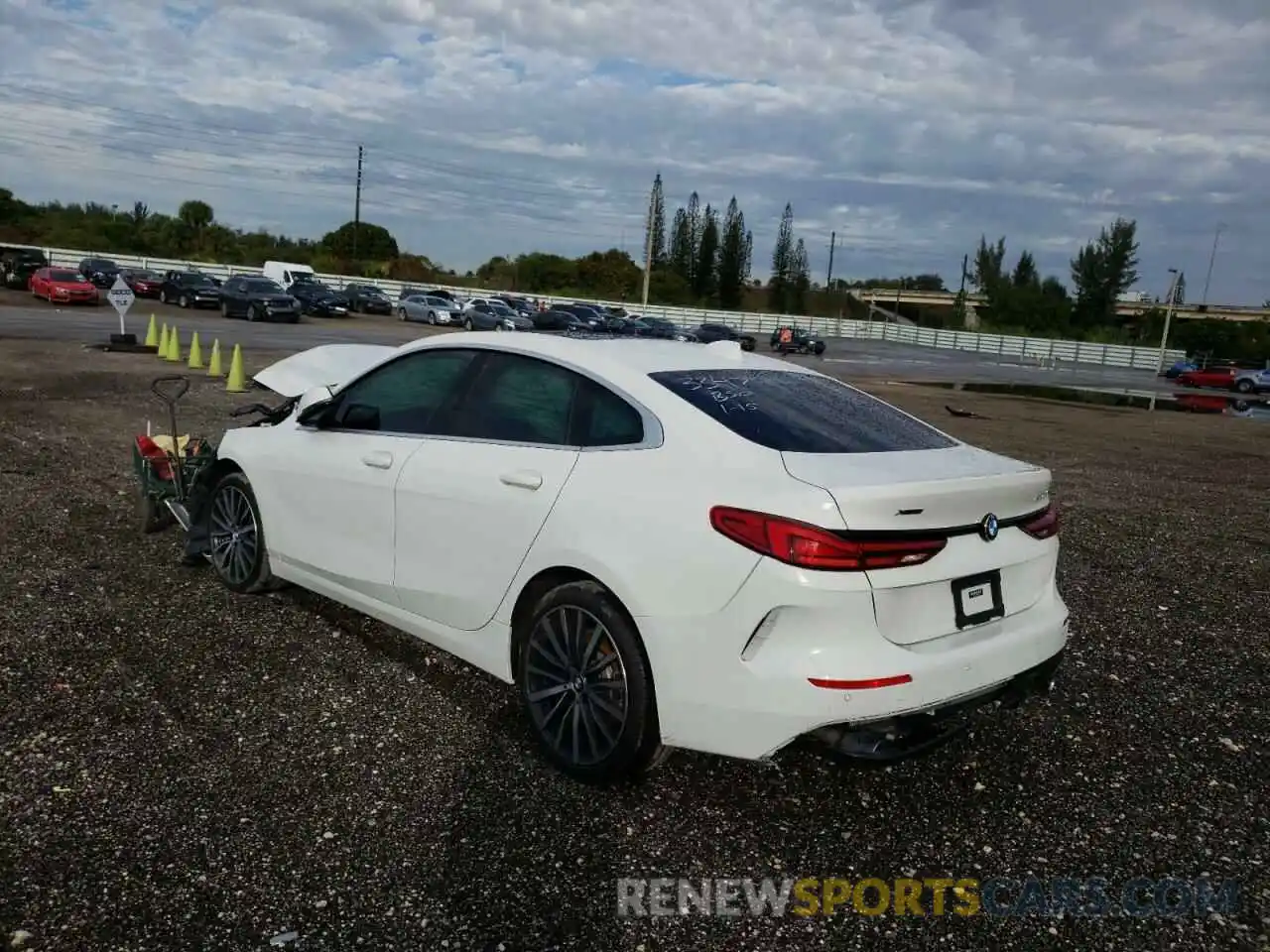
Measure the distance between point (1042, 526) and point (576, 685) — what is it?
177 cm

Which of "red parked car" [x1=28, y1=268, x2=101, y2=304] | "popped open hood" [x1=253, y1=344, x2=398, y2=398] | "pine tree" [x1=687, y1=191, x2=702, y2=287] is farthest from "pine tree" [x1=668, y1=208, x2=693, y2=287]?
"popped open hood" [x1=253, y1=344, x2=398, y2=398]

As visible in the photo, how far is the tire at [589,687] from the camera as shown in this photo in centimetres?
317

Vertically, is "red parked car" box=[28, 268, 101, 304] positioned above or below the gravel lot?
above

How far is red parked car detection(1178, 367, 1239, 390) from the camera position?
46.9 m

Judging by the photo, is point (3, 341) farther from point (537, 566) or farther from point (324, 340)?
point (537, 566)

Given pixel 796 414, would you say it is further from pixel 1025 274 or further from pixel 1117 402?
pixel 1025 274

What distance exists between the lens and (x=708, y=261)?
10600 cm

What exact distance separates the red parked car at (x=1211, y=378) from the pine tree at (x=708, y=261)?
2441 inches

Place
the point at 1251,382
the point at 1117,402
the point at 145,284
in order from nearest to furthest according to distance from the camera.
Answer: the point at 1117,402 < the point at 145,284 < the point at 1251,382

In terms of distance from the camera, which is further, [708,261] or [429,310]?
[708,261]

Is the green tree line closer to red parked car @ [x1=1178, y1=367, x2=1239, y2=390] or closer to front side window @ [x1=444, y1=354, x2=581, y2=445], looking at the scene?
red parked car @ [x1=1178, y1=367, x2=1239, y2=390]

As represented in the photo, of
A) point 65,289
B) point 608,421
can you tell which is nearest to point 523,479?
point 608,421

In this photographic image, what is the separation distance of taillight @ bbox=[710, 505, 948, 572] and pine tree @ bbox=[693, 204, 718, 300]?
104605mm

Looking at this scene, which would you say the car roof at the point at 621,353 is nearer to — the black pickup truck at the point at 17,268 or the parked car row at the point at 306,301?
the parked car row at the point at 306,301
